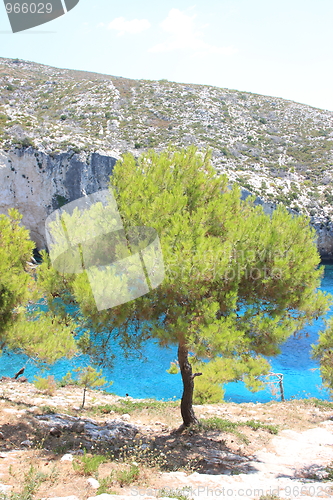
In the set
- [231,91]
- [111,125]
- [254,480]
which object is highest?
[231,91]

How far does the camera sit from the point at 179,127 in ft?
140

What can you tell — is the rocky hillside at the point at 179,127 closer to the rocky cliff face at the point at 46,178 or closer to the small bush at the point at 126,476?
the rocky cliff face at the point at 46,178

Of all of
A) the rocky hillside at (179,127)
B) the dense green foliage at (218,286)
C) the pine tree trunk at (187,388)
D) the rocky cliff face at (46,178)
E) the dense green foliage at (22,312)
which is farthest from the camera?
the rocky hillside at (179,127)

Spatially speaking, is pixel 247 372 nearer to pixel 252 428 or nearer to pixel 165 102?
pixel 252 428

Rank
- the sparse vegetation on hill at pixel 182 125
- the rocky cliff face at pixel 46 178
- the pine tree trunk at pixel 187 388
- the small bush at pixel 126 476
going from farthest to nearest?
the sparse vegetation on hill at pixel 182 125 → the rocky cliff face at pixel 46 178 → the pine tree trunk at pixel 187 388 → the small bush at pixel 126 476

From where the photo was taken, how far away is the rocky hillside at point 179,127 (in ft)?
116

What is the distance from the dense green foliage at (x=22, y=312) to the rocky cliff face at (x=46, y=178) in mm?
28374

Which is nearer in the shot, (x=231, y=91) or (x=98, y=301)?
(x=98, y=301)

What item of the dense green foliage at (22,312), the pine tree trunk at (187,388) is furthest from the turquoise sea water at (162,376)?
the dense green foliage at (22,312)

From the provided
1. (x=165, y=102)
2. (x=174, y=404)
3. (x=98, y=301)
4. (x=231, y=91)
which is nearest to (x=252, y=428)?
(x=174, y=404)

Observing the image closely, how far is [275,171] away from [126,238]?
37.8m

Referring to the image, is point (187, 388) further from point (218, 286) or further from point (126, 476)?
point (126, 476)

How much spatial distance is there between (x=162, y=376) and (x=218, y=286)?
12600 millimetres

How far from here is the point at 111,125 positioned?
4044cm
